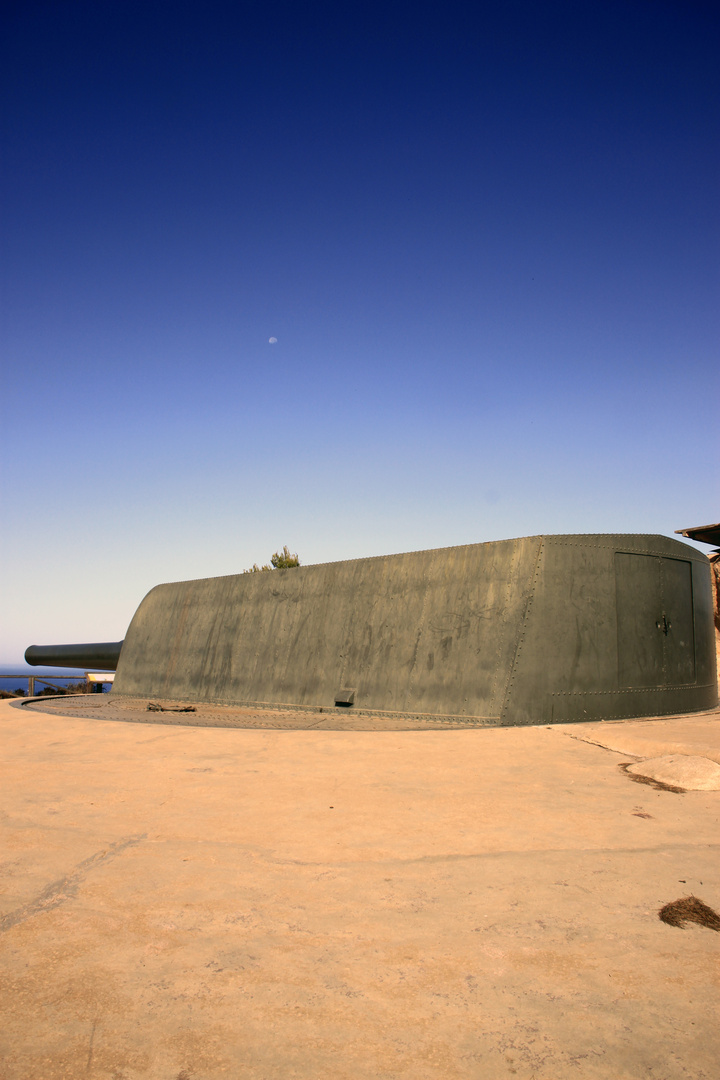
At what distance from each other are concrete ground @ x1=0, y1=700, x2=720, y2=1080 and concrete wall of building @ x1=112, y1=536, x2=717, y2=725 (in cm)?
236

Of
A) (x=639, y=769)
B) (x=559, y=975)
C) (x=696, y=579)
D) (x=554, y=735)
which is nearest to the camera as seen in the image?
(x=559, y=975)

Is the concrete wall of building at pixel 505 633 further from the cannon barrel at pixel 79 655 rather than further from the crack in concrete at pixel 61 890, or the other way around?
the cannon barrel at pixel 79 655

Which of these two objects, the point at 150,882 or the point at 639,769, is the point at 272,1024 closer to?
the point at 150,882

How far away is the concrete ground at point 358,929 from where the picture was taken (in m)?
Answer: 1.36

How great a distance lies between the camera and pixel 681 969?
1644mm

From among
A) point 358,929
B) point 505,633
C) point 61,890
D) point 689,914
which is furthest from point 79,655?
point 689,914

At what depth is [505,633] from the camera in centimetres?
626

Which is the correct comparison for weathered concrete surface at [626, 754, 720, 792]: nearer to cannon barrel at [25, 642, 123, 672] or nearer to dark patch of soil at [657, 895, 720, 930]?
dark patch of soil at [657, 895, 720, 930]

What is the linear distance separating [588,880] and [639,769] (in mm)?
1740

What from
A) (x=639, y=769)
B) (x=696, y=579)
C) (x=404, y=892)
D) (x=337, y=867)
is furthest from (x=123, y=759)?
(x=696, y=579)

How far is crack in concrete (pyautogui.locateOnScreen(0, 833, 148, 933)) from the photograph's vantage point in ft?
6.34

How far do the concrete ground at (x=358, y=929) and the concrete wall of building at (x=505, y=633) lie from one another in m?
2.36

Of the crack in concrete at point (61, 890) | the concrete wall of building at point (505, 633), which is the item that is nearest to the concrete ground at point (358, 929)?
the crack in concrete at point (61, 890)

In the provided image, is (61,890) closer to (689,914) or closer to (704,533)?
(689,914)
